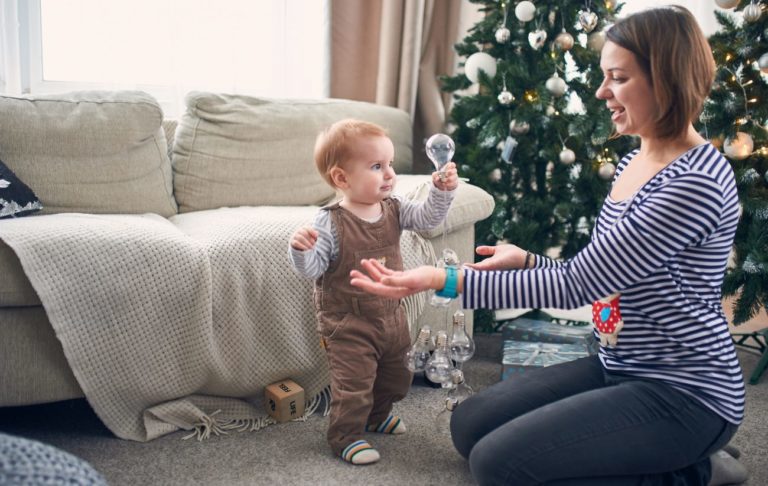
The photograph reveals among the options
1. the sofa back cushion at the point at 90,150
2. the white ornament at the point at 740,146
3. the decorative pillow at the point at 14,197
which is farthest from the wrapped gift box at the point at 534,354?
the decorative pillow at the point at 14,197

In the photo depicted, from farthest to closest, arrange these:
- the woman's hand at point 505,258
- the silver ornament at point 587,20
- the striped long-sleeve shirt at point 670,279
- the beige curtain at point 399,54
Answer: the beige curtain at point 399,54
the silver ornament at point 587,20
the woman's hand at point 505,258
the striped long-sleeve shirt at point 670,279

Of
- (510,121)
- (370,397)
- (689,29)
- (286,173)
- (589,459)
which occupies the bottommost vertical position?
(370,397)

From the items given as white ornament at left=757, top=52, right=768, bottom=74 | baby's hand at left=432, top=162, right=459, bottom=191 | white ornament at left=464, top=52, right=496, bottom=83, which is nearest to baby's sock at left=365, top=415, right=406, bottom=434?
baby's hand at left=432, top=162, right=459, bottom=191

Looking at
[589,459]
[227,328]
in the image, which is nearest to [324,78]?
[227,328]

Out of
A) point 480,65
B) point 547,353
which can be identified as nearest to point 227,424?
point 547,353

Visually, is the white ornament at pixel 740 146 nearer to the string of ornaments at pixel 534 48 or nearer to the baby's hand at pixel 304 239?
the string of ornaments at pixel 534 48

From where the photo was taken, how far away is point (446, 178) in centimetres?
166

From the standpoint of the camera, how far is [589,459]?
1.21 metres

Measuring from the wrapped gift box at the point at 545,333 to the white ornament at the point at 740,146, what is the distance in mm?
704

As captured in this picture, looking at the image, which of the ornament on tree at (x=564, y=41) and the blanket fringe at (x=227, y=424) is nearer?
the blanket fringe at (x=227, y=424)

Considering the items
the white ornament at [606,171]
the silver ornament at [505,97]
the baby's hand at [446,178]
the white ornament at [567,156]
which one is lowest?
the white ornament at [606,171]

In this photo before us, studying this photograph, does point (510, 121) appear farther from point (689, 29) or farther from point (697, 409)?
point (697, 409)

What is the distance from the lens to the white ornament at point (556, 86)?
7.72 feet

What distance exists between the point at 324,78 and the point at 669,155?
1.96 m
